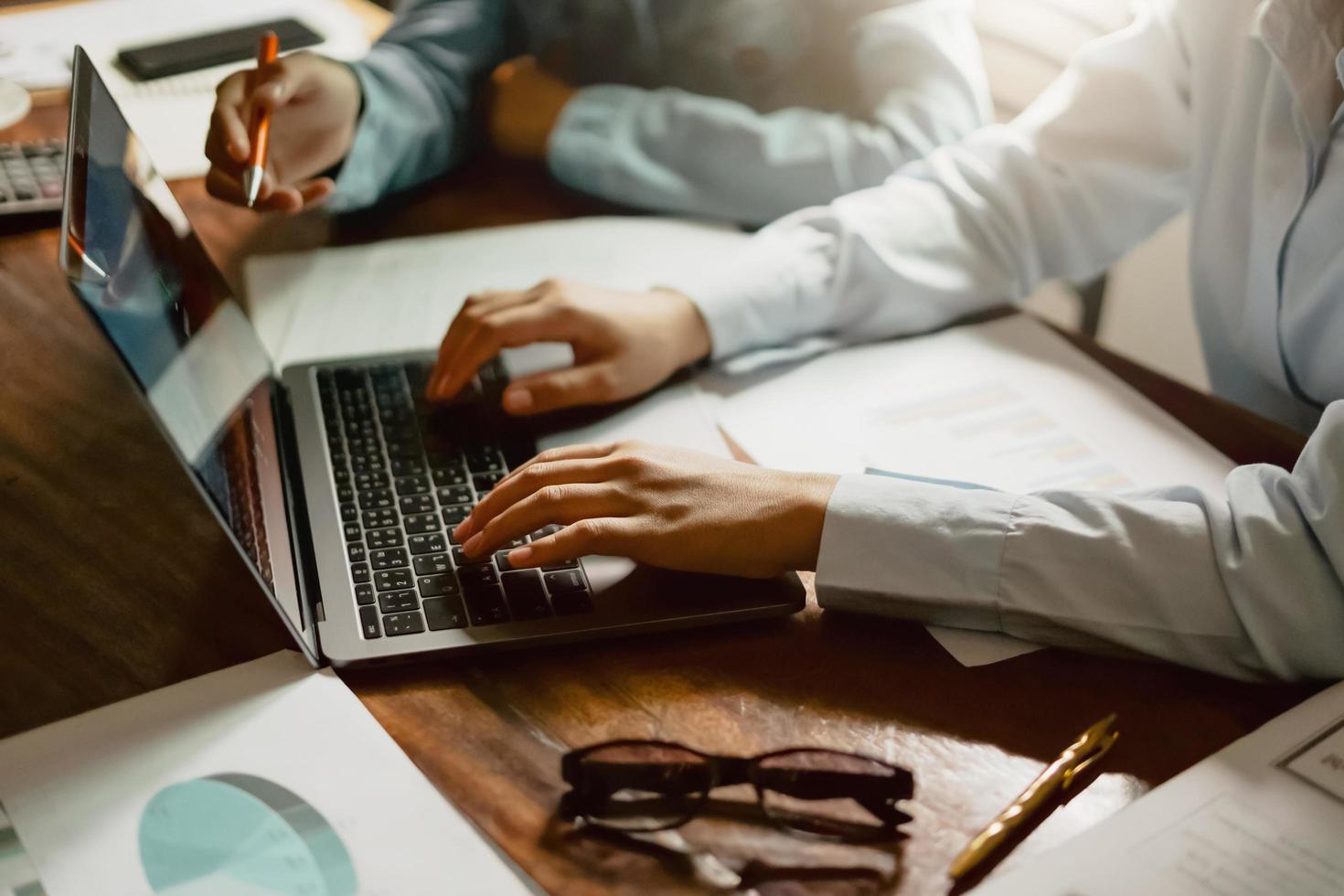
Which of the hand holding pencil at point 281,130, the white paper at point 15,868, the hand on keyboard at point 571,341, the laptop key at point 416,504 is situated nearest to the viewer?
the white paper at point 15,868

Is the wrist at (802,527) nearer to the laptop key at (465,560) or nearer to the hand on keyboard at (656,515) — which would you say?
the hand on keyboard at (656,515)

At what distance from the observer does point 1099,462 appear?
85 cm

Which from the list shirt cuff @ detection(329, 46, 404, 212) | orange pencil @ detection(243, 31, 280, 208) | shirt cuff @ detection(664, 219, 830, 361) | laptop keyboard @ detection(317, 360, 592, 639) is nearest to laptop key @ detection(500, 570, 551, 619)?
laptop keyboard @ detection(317, 360, 592, 639)

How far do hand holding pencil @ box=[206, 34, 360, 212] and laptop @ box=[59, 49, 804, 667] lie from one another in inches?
5.9

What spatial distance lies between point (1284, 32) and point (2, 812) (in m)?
0.97

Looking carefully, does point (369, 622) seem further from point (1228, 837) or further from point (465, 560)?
point (1228, 837)

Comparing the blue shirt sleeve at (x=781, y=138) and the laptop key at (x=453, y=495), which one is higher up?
the blue shirt sleeve at (x=781, y=138)

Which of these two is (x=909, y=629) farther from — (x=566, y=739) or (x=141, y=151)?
(x=141, y=151)

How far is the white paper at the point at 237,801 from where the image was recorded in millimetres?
541

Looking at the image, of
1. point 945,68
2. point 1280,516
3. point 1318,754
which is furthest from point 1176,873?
point 945,68

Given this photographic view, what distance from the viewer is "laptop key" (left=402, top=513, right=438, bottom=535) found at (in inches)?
29.7

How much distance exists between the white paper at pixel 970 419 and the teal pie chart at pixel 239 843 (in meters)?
0.41

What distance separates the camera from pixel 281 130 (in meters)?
1.07

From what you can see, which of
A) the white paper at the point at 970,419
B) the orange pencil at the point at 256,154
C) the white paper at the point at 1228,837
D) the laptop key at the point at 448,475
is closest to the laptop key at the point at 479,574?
the laptop key at the point at 448,475
